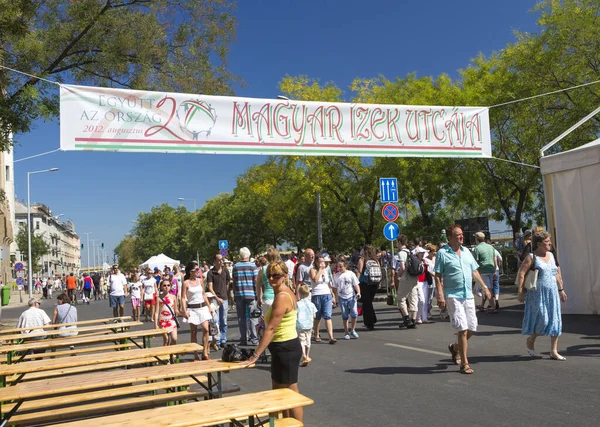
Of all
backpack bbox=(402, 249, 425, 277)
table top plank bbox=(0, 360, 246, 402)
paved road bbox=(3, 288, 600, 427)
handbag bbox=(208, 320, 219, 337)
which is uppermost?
backpack bbox=(402, 249, 425, 277)

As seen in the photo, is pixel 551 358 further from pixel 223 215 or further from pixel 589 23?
pixel 223 215

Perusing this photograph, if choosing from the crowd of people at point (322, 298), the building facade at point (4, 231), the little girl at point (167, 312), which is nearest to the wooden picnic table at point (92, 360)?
the crowd of people at point (322, 298)

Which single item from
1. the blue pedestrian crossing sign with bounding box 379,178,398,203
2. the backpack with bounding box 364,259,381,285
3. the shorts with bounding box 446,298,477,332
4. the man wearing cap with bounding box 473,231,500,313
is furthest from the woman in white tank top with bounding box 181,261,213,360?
the blue pedestrian crossing sign with bounding box 379,178,398,203

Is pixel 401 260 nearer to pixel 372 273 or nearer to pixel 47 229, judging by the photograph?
pixel 372 273

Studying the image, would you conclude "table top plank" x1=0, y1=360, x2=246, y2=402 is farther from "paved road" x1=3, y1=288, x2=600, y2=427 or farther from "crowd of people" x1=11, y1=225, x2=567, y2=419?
"paved road" x1=3, y1=288, x2=600, y2=427

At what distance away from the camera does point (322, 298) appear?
11.1 meters

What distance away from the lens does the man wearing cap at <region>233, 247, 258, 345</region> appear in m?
11.2

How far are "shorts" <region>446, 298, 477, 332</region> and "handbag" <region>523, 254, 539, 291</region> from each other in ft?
3.24

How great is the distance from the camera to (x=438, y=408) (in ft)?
19.8

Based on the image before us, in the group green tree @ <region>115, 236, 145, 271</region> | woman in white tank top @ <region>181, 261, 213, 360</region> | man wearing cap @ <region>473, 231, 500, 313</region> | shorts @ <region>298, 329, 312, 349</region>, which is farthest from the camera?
green tree @ <region>115, 236, 145, 271</region>

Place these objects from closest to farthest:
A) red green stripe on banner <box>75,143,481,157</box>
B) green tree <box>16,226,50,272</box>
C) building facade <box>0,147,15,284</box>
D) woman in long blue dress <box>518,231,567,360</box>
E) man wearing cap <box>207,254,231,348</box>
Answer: woman in long blue dress <box>518,231,567,360</box> → red green stripe on banner <box>75,143,481,157</box> → man wearing cap <box>207,254,231,348</box> → building facade <box>0,147,15,284</box> → green tree <box>16,226,50,272</box>

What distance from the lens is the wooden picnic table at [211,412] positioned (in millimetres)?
3610

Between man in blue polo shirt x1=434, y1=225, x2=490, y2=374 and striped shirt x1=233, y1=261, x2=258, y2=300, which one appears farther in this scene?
striped shirt x1=233, y1=261, x2=258, y2=300

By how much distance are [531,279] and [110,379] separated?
225 inches
